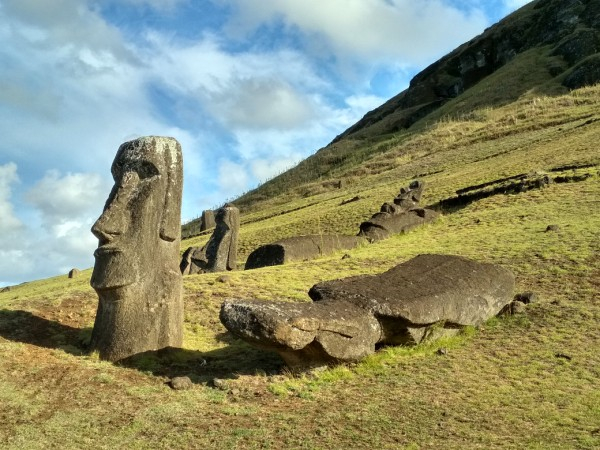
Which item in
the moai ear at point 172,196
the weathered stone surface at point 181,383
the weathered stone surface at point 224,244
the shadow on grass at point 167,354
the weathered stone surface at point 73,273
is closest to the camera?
the weathered stone surface at point 181,383

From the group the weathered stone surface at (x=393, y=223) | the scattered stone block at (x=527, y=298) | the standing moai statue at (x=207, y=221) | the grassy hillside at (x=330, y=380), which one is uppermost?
the standing moai statue at (x=207, y=221)

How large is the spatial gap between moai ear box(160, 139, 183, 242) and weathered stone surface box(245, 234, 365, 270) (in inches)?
433

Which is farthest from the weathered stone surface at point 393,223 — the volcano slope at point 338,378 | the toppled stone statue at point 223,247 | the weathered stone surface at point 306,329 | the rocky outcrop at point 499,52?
Result: the rocky outcrop at point 499,52

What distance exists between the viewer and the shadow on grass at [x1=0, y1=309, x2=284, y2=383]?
11680mm

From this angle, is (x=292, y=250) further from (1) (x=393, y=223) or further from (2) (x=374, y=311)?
(2) (x=374, y=311)

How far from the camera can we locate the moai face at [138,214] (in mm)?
12125

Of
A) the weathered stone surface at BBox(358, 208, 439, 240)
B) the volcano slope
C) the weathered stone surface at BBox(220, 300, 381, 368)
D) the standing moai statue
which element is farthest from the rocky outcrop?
the weathered stone surface at BBox(220, 300, 381, 368)

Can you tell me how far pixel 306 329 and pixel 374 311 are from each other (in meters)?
1.58

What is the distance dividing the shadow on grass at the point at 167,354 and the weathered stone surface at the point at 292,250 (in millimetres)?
9632

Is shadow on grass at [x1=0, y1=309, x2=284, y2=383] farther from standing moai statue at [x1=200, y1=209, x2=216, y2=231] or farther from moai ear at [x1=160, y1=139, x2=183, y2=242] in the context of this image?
standing moai statue at [x1=200, y1=209, x2=216, y2=231]

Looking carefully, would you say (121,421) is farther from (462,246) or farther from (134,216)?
(462,246)

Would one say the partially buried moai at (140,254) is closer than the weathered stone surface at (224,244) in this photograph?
Yes

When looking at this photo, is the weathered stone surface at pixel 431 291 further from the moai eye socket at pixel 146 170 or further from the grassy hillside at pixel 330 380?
the moai eye socket at pixel 146 170

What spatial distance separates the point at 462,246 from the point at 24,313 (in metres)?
13.0
